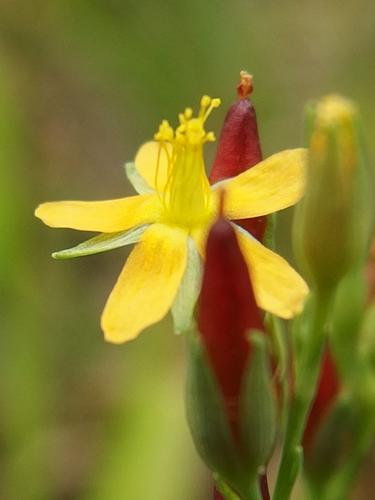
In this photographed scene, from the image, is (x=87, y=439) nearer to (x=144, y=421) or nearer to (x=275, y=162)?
(x=144, y=421)

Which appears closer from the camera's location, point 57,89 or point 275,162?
point 275,162

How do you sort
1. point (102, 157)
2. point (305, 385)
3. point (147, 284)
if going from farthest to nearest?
1. point (102, 157)
2. point (147, 284)
3. point (305, 385)

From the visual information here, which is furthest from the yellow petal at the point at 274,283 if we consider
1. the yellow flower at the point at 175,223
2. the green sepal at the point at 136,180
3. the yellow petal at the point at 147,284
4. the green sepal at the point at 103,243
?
the green sepal at the point at 136,180

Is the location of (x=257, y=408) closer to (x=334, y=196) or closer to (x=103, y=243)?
(x=334, y=196)

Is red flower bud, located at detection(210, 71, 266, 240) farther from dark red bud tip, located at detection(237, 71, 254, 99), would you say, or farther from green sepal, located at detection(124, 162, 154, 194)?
green sepal, located at detection(124, 162, 154, 194)

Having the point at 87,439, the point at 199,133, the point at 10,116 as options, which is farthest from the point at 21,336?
the point at 199,133

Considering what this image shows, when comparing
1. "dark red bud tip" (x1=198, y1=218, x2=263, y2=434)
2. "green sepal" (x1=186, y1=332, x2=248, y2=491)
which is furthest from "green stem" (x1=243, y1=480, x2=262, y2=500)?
"dark red bud tip" (x1=198, y1=218, x2=263, y2=434)

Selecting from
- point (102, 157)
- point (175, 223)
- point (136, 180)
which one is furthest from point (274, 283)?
point (102, 157)
